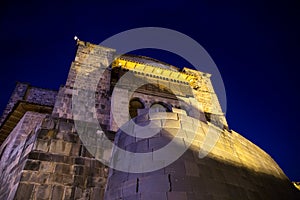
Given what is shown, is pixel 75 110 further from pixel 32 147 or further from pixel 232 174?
pixel 232 174

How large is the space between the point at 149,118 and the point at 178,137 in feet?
3.04

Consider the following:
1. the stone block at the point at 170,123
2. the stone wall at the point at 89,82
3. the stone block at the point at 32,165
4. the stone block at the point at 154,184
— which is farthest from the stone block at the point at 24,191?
the stone wall at the point at 89,82

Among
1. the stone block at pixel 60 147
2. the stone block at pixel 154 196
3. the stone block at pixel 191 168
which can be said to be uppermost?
the stone block at pixel 60 147

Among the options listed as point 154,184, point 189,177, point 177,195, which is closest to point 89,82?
point 154,184

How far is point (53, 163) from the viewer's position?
13.3ft

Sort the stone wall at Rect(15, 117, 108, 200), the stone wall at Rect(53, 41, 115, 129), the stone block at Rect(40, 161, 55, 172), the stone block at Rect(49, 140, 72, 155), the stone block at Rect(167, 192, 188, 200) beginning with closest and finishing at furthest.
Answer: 1. the stone block at Rect(167, 192, 188, 200)
2. the stone wall at Rect(15, 117, 108, 200)
3. the stone block at Rect(40, 161, 55, 172)
4. the stone block at Rect(49, 140, 72, 155)
5. the stone wall at Rect(53, 41, 115, 129)

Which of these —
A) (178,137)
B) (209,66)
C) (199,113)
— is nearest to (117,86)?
(199,113)

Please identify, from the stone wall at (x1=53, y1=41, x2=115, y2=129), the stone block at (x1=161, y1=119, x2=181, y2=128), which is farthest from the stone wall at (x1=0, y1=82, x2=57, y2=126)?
the stone block at (x1=161, y1=119, x2=181, y2=128)

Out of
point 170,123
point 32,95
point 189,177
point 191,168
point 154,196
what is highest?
point 32,95

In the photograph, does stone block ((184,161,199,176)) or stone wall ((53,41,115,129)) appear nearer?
stone block ((184,161,199,176))

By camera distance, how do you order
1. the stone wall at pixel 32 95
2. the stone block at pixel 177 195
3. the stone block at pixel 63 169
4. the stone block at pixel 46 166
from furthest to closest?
the stone wall at pixel 32 95 → the stone block at pixel 63 169 → the stone block at pixel 46 166 → the stone block at pixel 177 195

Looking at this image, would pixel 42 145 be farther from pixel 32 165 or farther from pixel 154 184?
pixel 154 184

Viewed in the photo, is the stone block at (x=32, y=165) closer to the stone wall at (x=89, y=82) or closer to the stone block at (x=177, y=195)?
the stone block at (x=177, y=195)

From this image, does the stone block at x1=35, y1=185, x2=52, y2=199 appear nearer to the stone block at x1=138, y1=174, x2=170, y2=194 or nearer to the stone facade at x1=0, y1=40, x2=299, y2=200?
the stone facade at x1=0, y1=40, x2=299, y2=200
